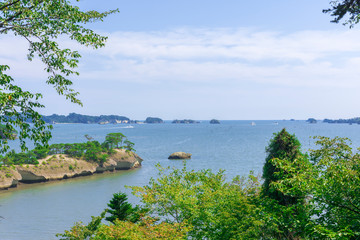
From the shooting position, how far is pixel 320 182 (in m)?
12.7

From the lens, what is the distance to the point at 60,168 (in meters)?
68.6

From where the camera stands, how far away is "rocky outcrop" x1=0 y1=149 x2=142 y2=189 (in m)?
59.7

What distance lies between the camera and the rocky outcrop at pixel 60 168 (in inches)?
2349

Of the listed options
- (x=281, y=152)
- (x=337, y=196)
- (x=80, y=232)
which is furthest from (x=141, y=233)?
(x=281, y=152)

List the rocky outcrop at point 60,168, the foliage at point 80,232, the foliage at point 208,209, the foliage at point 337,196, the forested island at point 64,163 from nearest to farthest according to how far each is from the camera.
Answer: the foliage at point 337,196
the foliage at point 208,209
the foliage at point 80,232
the rocky outcrop at point 60,168
the forested island at point 64,163

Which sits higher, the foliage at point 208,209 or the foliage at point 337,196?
the foliage at point 337,196

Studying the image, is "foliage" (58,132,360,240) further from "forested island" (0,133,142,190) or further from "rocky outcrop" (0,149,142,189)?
"rocky outcrop" (0,149,142,189)

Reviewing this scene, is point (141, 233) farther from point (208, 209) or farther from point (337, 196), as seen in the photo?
point (337, 196)

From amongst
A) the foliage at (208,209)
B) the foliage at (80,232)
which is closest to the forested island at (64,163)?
the foliage at (80,232)

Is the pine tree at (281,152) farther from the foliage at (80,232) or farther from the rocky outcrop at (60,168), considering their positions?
the rocky outcrop at (60,168)

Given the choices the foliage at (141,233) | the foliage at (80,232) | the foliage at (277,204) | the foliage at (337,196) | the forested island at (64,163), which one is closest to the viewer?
the foliage at (337,196)

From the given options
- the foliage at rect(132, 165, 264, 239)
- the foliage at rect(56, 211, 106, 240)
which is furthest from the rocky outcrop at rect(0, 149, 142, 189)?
Answer: the foliage at rect(132, 165, 264, 239)

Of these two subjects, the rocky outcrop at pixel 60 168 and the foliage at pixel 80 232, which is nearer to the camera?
the foliage at pixel 80 232

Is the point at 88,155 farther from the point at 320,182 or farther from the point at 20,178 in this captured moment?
the point at 320,182
